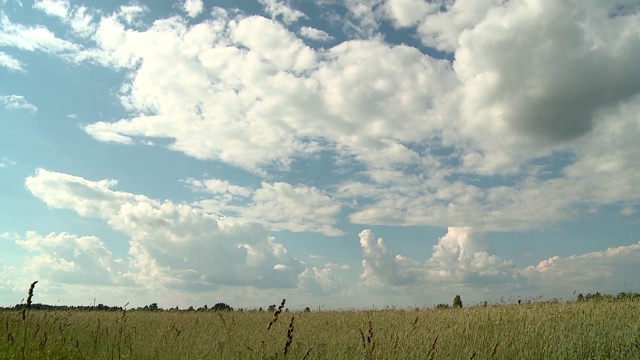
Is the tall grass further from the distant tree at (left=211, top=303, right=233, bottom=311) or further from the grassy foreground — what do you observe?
the distant tree at (left=211, top=303, right=233, bottom=311)

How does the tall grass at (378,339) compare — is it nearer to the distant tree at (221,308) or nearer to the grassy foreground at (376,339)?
the grassy foreground at (376,339)

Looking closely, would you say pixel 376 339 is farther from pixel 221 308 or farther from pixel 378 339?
pixel 221 308

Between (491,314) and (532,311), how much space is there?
134 centimetres

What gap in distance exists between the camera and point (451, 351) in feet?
32.1

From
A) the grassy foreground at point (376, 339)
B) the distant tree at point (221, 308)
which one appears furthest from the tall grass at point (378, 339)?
the distant tree at point (221, 308)

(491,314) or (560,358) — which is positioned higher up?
(491,314)

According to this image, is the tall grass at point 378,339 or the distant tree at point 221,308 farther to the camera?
the distant tree at point 221,308

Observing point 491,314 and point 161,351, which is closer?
point 161,351

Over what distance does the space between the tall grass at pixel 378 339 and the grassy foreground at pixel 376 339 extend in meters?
0.02

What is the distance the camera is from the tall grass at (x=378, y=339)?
371 inches

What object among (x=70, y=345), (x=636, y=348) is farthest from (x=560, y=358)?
(x=70, y=345)

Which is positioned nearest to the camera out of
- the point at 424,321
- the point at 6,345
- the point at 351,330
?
the point at 6,345

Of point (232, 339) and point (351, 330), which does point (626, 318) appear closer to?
point (351, 330)

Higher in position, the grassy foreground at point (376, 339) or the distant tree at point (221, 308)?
the distant tree at point (221, 308)
